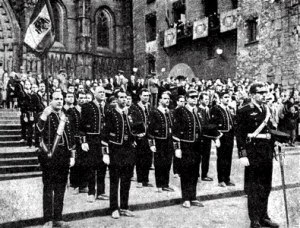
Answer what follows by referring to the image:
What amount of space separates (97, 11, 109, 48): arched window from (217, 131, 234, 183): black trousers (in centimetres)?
2476

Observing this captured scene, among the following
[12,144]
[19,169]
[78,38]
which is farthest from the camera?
Result: [78,38]

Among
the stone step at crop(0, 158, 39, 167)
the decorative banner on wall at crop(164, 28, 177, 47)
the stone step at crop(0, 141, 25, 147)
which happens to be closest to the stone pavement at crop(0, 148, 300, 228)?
the stone step at crop(0, 158, 39, 167)

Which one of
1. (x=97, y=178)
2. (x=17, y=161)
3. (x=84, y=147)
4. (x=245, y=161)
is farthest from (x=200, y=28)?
(x=245, y=161)

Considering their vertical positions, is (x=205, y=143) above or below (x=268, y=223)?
above

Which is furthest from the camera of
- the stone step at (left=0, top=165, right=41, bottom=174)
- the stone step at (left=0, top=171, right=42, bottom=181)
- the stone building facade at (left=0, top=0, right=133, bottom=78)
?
the stone building facade at (left=0, top=0, right=133, bottom=78)

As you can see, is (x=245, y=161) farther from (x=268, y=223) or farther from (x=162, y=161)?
(x=162, y=161)

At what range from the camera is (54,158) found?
6.00m

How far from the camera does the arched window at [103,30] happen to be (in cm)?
3284

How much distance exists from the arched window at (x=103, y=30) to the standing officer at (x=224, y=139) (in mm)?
24470

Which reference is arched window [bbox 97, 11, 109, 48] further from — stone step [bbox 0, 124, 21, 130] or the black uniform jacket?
the black uniform jacket

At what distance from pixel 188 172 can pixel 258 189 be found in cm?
172

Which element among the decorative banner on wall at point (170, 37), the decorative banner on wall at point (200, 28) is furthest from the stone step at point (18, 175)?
the decorative banner on wall at point (170, 37)

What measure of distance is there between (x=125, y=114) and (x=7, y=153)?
5.08 m

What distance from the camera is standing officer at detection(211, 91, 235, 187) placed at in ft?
30.1
